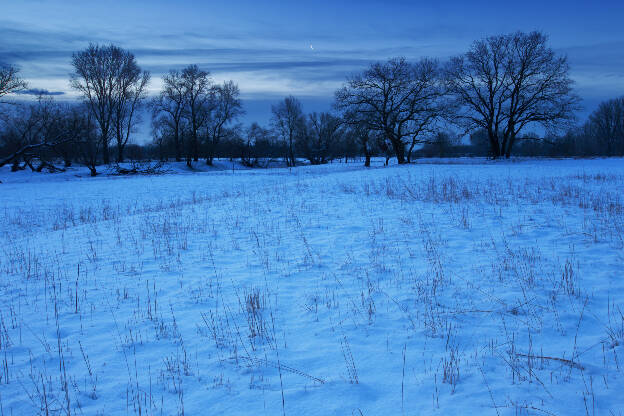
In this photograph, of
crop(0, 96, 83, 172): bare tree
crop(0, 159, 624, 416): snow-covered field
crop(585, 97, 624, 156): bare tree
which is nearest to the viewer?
crop(0, 159, 624, 416): snow-covered field

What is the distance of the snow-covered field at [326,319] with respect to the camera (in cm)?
291

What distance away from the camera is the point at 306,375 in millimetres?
3197

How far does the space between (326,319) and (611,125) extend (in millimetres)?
84023

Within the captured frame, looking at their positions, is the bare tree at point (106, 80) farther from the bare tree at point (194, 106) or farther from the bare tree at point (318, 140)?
the bare tree at point (318, 140)

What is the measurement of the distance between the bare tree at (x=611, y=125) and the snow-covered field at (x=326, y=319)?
240 feet

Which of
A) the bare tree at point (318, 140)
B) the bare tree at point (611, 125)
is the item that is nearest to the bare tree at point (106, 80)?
the bare tree at point (318, 140)

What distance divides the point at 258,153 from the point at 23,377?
6616 cm

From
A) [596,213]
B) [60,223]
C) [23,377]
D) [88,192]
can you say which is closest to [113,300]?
[23,377]

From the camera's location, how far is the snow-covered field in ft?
9.56

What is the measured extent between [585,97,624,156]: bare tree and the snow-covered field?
7326 cm

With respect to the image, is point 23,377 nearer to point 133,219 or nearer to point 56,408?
point 56,408

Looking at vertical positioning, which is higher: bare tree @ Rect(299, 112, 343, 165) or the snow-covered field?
bare tree @ Rect(299, 112, 343, 165)

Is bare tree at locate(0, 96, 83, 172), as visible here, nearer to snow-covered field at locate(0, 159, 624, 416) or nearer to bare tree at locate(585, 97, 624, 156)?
snow-covered field at locate(0, 159, 624, 416)

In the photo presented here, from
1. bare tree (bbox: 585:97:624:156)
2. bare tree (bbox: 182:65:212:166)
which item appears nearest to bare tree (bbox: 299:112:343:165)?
bare tree (bbox: 182:65:212:166)
